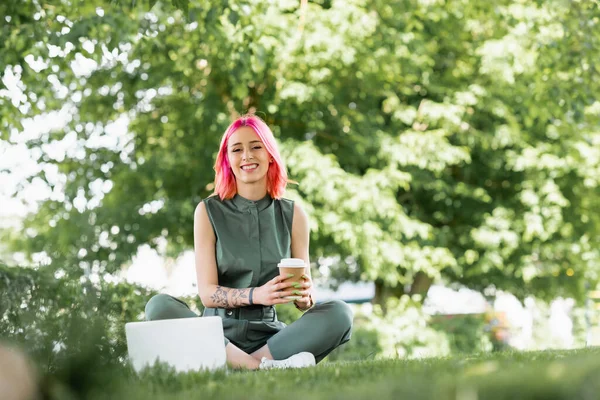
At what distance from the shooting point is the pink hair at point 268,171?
15.6 ft

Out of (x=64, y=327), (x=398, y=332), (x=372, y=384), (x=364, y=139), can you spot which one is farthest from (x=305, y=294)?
(x=398, y=332)

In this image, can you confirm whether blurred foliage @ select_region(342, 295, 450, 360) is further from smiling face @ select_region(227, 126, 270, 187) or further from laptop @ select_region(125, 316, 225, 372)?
laptop @ select_region(125, 316, 225, 372)

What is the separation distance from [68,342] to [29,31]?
5125 millimetres

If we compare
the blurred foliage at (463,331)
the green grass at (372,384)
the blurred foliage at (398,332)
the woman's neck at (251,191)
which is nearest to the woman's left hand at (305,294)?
the woman's neck at (251,191)

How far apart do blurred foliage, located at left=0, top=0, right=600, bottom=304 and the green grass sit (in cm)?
766

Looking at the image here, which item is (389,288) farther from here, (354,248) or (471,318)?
(354,248)

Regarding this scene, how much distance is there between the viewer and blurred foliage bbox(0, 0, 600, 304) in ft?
36.4

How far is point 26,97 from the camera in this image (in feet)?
25.1

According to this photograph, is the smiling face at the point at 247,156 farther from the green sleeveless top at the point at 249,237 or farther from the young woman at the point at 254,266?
the green sleeveless top at the point at 249,237

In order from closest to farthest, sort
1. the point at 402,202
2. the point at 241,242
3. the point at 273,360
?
1. the point at 273,360
2. the point at 241,242
3. the point at 402,202

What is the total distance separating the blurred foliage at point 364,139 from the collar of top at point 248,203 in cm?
534

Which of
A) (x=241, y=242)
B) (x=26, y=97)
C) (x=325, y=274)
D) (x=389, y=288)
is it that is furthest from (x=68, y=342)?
(x=325, y=274)

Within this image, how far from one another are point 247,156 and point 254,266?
644mm

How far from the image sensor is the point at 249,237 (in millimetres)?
4582
